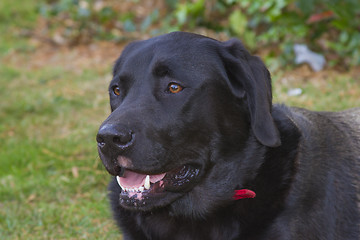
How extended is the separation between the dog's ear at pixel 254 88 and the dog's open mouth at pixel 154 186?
45cm

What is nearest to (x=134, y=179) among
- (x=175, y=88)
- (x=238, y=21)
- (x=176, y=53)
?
(x=175, y=88)

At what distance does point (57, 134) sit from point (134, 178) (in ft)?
11.8

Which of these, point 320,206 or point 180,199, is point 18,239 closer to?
point 180,199

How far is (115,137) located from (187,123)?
44 cm

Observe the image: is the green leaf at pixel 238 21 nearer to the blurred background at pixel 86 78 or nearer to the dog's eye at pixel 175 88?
the blurred background at pixel 86 78

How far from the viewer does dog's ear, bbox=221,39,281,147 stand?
2875mm

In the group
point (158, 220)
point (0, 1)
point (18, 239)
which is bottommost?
point (0, 1)

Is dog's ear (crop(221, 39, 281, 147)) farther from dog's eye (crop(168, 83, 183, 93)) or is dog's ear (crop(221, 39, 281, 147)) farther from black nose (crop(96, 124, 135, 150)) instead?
black nose (crop(96, 124, 135, 150))

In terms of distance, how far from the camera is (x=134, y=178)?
2945mm

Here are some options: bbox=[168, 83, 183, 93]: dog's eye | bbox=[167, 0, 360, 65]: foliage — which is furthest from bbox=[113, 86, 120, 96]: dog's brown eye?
bbox=[167, 0, 360, 65]: foliage

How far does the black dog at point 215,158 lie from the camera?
2.80 metres

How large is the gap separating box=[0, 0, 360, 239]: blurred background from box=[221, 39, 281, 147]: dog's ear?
4.71 feet

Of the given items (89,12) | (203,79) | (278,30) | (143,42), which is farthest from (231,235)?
(89,12)

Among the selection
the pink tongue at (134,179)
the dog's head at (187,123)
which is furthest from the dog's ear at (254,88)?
the pink tongue at (134,179)
